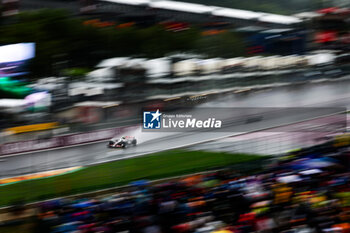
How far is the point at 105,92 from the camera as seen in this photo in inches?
359

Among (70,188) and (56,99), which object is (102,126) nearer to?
(56,99)

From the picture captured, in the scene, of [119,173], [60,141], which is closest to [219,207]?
[119,173]

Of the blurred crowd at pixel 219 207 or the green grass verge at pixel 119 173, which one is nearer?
the blurred crowd at pixel 219 207

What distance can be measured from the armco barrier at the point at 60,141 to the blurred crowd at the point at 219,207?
190cm

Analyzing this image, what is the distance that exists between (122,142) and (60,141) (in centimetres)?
105

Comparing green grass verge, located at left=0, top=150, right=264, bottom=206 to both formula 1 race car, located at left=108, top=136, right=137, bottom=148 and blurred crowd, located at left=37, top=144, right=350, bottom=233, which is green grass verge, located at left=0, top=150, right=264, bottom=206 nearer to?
blurred crowd, located at left=37, top=144, right=350, bottom=233

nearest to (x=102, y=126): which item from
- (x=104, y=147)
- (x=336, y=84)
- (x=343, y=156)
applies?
(x=104, y=147)

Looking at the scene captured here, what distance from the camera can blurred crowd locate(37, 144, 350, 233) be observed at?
197 inches

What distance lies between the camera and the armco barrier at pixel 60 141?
7258 millimetres

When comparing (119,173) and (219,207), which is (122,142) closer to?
(119,173)

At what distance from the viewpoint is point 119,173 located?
655cm

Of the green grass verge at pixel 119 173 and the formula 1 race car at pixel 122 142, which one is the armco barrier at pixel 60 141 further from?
the green grass verge at pixel 119 173

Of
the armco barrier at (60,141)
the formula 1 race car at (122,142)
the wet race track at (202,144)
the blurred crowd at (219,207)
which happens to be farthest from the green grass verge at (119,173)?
the armco barrier at (60,141)

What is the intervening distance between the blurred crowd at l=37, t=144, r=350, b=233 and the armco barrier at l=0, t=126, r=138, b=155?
1900mm
